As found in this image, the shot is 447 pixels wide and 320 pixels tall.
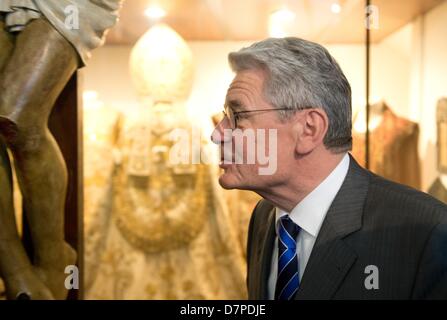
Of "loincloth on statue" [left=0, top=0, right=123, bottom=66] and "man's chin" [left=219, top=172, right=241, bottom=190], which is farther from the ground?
"loincloth on statue" [left=0, top=0, right=123, bottom=66]

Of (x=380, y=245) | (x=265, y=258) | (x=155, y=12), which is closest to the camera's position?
(x=380, y=245)

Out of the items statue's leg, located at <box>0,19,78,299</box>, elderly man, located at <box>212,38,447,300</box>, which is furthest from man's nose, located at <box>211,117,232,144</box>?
statue's leg, located at <box>0,19,78,299</box>

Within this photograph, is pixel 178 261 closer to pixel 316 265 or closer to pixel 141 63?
pixel 141 63

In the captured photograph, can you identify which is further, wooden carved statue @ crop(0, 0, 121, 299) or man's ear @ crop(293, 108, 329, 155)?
wooden carved statue @ crop(0, 0, 121, 299)

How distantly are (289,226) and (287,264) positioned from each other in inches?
2.7

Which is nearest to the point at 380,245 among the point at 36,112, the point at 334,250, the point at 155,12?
the point at 334,250

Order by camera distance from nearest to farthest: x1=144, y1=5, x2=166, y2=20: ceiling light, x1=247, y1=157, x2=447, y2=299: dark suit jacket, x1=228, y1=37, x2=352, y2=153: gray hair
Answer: x1=247, y1=157, x2=447, y2=299: dark suit jacket < x1=228, y1=37, x2=352, y2=153: gray hair < x1=144, y1=5, x2=166, y2=20: ceiling light

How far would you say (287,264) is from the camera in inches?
40.1

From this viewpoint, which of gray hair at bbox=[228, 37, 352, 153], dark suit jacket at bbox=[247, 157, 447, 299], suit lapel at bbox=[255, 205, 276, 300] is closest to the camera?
dark suit jacket at bbox=[247, 157, 447, 299]

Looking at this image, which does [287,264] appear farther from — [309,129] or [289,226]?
[309,129]

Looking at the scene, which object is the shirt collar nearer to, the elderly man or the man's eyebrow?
the elderly man

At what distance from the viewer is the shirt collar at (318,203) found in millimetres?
1021

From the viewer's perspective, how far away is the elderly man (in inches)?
35.0
